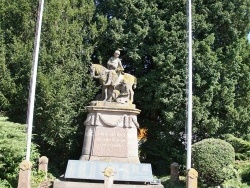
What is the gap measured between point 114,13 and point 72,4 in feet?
7.56

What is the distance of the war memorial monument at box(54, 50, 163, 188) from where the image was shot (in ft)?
47.6

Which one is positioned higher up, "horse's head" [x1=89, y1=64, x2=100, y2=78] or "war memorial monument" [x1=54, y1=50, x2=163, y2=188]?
"horse's head" [x1=89, y1=64, x2=100, y2=78]

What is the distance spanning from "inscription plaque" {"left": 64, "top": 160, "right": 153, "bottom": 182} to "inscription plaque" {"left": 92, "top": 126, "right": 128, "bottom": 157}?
1.27 m

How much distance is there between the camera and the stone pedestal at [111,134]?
53.8 ft

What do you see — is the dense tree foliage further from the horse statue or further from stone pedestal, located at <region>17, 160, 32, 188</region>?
stone pedestal, located at <region>17, 160, 32, 188</region>

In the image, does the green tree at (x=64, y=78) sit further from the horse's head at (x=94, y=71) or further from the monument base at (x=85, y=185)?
the monument base at (x=85, y=185)

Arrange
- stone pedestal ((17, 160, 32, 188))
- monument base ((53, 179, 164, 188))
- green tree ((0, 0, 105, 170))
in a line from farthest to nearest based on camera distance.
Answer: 1. green tree ((0, 0, 105, 170))
2. monument base ((53, 179, 164, 188))
3. stone pedestal ((17, 160, 32, 188))

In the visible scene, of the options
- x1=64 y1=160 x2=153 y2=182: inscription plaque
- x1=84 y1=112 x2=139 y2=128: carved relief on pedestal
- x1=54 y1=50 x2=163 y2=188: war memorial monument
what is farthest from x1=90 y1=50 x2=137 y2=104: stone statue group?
x1=64 y1=160 x2=153 y2=182: inscription plaque

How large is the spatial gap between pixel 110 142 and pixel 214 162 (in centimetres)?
434

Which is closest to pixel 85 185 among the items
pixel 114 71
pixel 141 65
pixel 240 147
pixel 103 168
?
pixel 103 168

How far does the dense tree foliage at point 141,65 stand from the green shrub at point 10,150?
132 inches

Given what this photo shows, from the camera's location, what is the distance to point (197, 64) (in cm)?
1862

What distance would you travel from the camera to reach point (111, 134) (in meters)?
16.7

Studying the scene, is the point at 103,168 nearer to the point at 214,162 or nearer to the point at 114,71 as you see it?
the point at 214,162
